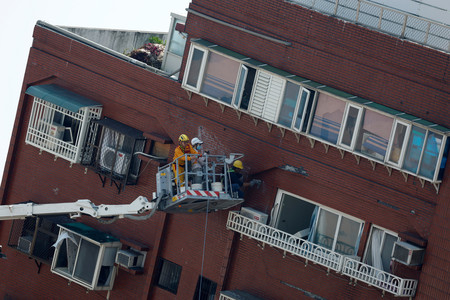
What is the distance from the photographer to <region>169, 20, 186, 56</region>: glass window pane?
4065cm

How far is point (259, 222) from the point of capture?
115 ft

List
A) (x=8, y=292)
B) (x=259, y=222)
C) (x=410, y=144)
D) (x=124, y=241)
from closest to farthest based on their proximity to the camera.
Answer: (x=410, y=144)
(x=259, y=222)
(x=124, y=241)
(x=8, y=292)

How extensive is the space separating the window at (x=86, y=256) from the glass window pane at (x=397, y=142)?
452 inches

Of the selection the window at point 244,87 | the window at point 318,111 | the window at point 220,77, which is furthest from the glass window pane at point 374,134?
the window at point 220,77

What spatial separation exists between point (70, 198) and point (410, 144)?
14359 millimetres

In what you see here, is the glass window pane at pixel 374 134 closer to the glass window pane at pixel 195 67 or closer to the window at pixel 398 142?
the window at pixel 398 142

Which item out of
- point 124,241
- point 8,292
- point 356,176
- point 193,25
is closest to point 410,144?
point 356,176

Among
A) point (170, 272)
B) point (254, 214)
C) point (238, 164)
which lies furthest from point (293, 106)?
point (170, 272)

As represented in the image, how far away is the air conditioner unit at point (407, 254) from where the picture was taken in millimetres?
32125

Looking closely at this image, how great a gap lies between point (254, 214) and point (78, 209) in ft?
20.4

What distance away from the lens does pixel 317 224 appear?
3525cm

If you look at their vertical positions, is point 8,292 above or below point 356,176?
below

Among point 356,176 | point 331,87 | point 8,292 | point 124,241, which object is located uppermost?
point 331,87

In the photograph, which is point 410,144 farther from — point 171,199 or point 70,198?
point 70,198
